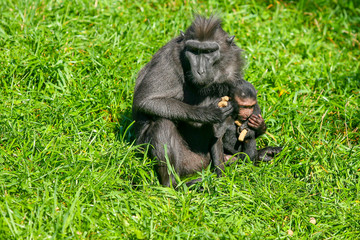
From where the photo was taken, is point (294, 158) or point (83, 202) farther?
point (294, 158)

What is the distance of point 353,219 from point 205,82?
2059 mm

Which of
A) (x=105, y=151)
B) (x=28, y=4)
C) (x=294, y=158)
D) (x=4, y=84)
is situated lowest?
(x=294, y=158)

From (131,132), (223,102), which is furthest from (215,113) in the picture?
(131,132)

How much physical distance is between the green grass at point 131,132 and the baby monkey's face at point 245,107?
613 mm

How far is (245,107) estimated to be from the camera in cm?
589

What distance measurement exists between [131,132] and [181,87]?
1130 mm

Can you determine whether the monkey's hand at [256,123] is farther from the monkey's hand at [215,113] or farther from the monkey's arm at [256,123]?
the monkey's hand at [215,113]

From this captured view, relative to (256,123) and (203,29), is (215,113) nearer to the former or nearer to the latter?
(256,123)

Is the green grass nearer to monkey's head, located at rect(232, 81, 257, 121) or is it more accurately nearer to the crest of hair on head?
monkey's head, located at rect(232, 81, 257, 121)

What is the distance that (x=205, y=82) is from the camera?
5.35 m

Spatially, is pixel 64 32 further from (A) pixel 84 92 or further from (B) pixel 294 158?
(B) pixel 294 158

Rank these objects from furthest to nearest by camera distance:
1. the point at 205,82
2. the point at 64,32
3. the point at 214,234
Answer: the point at 64,32
the point at 205,82
the point at 214,234

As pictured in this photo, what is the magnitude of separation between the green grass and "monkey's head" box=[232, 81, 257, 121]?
25.7 inches

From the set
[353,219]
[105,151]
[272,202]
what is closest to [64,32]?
[105,151]
